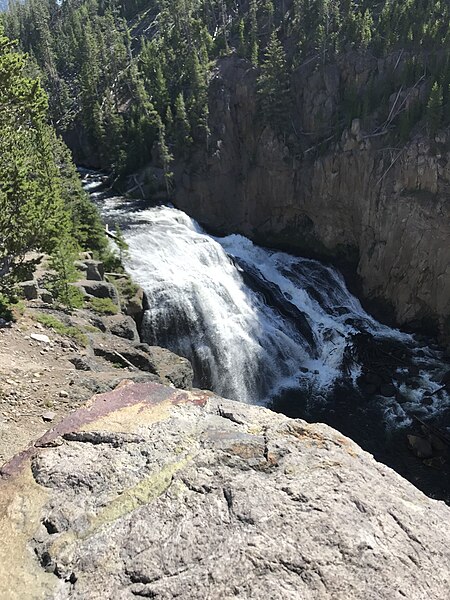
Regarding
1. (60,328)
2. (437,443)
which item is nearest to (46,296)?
(60,328)

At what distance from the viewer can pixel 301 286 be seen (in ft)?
124

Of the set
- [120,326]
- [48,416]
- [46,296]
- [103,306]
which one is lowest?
[120,326]

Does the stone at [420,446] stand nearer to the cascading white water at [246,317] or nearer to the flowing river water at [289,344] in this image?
the flowing river water at [289,344]

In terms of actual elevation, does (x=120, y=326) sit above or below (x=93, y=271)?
below

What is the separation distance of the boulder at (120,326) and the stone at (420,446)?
16624mm

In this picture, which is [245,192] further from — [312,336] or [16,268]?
[16,268]

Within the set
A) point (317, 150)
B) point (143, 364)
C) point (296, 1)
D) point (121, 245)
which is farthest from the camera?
point (296, 1)

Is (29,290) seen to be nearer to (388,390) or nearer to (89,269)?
(89,269)

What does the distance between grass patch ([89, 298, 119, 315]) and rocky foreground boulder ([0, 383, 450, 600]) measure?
15.6 meters

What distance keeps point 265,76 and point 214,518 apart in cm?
4812

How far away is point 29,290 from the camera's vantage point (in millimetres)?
18547

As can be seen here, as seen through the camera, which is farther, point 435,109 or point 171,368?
point 435,109

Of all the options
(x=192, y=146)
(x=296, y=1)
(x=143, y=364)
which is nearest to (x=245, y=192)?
(x=192, y=146)

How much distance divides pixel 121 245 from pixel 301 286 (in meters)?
15.5
